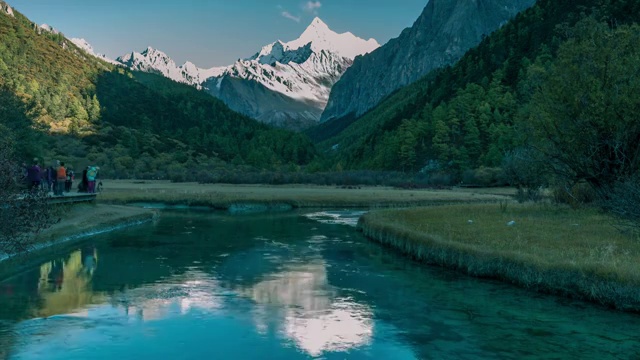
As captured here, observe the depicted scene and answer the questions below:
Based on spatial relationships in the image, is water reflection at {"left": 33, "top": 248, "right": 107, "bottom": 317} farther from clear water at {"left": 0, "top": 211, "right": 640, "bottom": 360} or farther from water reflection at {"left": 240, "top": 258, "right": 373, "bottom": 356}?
water reflection at {"left": 240, "top": 258, "right": 373, "bottom": 356}

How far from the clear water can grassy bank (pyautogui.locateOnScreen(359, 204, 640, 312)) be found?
2.78ft

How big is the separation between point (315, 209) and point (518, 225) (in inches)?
1524

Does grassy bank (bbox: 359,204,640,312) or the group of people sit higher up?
the group of people

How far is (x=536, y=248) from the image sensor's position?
27766 millimetres

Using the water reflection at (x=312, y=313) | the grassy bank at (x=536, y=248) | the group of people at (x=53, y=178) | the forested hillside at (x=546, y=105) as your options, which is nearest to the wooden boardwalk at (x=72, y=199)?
the group of people at (x=53, y=178)

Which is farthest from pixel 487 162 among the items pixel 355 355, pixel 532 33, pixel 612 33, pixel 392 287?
pixel 355 355

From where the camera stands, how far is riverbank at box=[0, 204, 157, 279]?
103ft

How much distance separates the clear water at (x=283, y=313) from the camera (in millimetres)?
17047

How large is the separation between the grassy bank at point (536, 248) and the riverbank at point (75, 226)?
69.7ft

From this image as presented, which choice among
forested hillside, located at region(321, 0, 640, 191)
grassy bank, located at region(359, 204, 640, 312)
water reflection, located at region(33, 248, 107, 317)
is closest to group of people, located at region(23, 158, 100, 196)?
water reflection, located at region(33, 248, 107, 317)

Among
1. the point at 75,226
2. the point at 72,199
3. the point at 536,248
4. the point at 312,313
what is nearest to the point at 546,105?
the point at 536,248

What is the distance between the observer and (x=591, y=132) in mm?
41562

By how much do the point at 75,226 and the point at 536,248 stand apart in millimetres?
32717

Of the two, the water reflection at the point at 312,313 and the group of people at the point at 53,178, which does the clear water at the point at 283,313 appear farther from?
the group of people at the point at 53,178
